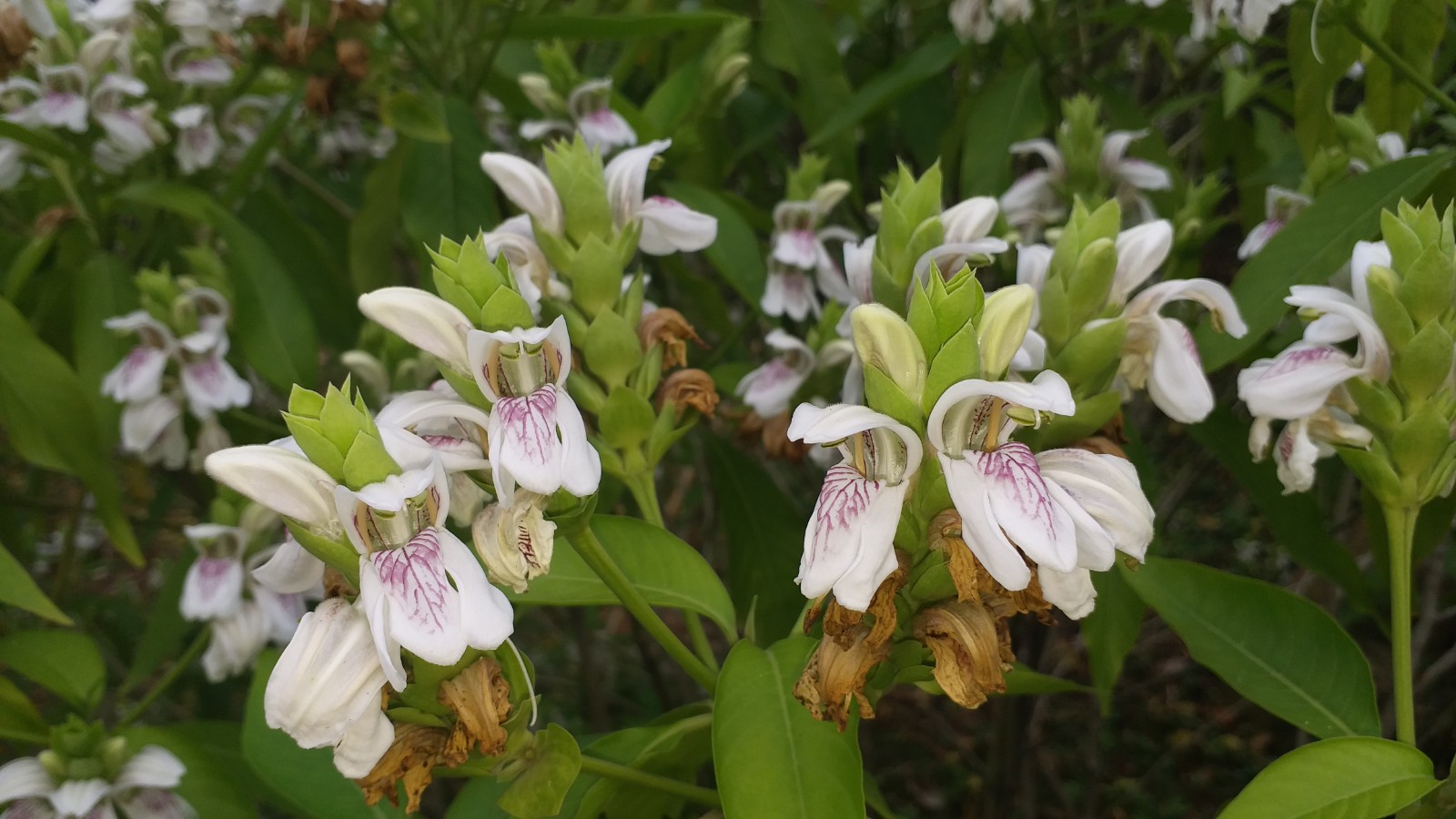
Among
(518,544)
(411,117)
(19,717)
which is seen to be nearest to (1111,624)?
(518,544)

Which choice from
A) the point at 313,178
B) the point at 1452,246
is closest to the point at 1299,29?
the point at 1452,246

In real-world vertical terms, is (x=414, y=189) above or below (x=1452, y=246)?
below

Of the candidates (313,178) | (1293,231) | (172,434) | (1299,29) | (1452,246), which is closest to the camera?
(1452,246)

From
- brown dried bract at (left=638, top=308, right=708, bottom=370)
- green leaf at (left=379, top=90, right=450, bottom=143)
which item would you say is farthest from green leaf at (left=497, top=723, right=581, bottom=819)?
green leaf at (left=379, top=90, right=450, bottom=143)

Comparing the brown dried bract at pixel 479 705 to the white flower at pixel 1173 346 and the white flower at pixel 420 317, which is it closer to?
the white flower at pixel 420 317

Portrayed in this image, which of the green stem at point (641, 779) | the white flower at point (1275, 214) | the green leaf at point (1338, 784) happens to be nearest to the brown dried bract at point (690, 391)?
the green stem at point (641, 779)

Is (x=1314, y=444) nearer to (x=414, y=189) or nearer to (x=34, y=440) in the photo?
(x=414, y=189)

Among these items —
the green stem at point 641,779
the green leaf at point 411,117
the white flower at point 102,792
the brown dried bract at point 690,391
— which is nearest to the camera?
the green stem at point 641,779
